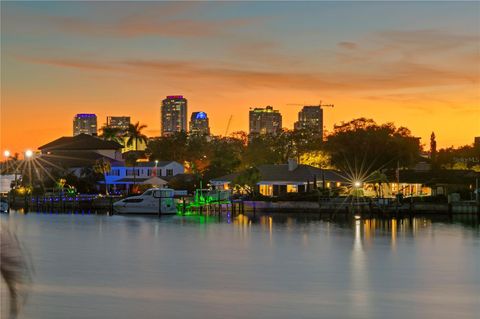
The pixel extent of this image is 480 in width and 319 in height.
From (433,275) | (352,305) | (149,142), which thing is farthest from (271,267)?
(149,142)

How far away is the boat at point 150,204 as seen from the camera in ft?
308

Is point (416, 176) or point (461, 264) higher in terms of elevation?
point (416, 176)

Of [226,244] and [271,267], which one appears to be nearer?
[271,267]

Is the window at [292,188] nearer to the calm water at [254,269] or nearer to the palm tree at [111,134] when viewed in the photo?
the calm water at [254,269]

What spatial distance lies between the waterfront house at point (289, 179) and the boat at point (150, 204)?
1432 cm

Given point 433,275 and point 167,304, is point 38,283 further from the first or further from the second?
point 433,275

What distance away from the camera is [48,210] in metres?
107

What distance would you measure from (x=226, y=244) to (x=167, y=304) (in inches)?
1091

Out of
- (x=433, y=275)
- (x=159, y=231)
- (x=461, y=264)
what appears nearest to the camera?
(x=433, y=275)

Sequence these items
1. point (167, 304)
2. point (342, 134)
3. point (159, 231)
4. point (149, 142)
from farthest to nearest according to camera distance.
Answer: point (149, 142) → point (342, 134) → point (159, 231) → point (167, 304)

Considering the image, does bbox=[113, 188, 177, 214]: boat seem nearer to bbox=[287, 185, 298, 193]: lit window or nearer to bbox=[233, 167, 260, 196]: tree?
bbox=[233, 167, 260, 196]: tree

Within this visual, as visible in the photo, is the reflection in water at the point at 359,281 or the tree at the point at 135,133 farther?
the tree at the point at 135,133

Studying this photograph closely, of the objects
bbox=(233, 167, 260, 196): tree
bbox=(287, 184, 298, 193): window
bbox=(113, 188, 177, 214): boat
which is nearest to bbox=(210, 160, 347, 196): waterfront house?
bbox=(287, 184, 298, 193): window

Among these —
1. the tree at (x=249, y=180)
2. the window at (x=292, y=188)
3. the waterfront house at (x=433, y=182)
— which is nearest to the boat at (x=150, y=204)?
the tree at (x=249, y=180)
